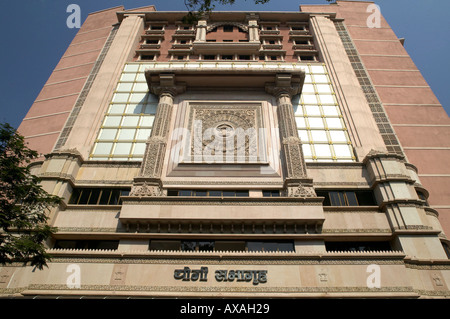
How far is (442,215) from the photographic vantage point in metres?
19.3

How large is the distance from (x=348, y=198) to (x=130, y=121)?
15837 millimetres

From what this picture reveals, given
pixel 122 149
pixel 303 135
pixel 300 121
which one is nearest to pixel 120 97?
pixel 122 149

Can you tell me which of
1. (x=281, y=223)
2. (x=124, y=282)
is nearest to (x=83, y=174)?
(x=124, y=282)

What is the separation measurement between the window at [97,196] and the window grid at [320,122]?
12031 mm

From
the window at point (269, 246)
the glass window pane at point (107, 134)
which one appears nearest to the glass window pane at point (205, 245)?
the window at point (269, 246)

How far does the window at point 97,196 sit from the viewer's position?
18078 millimetres

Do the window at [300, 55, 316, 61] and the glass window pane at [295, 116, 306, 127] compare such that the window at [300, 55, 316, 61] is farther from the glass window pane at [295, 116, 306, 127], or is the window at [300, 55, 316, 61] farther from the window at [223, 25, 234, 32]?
the glass window pane at [295, 116, 306, 127]

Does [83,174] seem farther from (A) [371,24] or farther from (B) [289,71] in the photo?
(A) [371,24]

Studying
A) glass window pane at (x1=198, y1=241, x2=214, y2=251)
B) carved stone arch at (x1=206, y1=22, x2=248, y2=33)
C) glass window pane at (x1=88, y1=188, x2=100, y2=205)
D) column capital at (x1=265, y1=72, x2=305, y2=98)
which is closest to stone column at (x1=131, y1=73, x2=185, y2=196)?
glass window pane at (x1=88, y1=188, x2=100, y2=205)

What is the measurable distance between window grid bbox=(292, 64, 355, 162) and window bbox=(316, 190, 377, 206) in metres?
2.86

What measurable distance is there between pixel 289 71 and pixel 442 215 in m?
13.9

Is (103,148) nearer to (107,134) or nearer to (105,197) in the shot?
(107,134)

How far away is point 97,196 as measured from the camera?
1838cm

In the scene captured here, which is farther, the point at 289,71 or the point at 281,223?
the point at 289,71
